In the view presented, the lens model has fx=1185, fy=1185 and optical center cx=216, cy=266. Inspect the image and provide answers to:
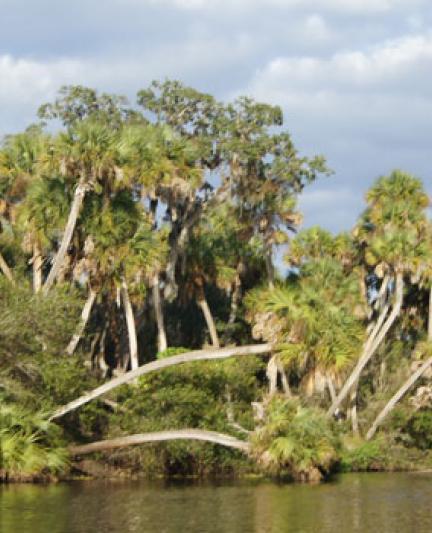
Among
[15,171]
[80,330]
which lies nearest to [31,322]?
[80,330]

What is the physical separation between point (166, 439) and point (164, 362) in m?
2.37

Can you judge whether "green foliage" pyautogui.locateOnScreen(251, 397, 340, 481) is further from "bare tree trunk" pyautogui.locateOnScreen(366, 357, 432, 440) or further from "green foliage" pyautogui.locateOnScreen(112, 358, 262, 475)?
"bare tree trunk" pyautogui.locateOnScreen(366, 357, 432, 440)

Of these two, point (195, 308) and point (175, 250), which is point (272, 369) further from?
point (195, 308)

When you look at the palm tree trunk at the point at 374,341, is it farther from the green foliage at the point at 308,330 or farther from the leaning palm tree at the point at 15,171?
the leaning palm tree at the point at 15,171

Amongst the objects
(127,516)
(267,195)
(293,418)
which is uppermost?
(267,195)

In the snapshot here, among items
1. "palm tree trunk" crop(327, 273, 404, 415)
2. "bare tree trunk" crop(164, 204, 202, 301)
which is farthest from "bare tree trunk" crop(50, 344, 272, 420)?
"bare tree trunk" crop(164, 204, 202, 301)

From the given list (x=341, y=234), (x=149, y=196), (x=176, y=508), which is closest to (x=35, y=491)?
(x=176, y=508)

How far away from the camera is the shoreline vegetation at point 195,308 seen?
118 ft

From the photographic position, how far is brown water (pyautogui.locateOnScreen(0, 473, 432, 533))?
24172 mm

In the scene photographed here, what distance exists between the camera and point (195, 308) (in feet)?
186

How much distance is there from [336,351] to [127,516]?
11158mm

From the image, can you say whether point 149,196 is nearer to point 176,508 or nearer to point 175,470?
point 175,470

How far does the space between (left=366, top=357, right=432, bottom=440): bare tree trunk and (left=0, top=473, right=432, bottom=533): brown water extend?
33.2 feet

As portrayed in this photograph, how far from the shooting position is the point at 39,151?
45.7 meters
